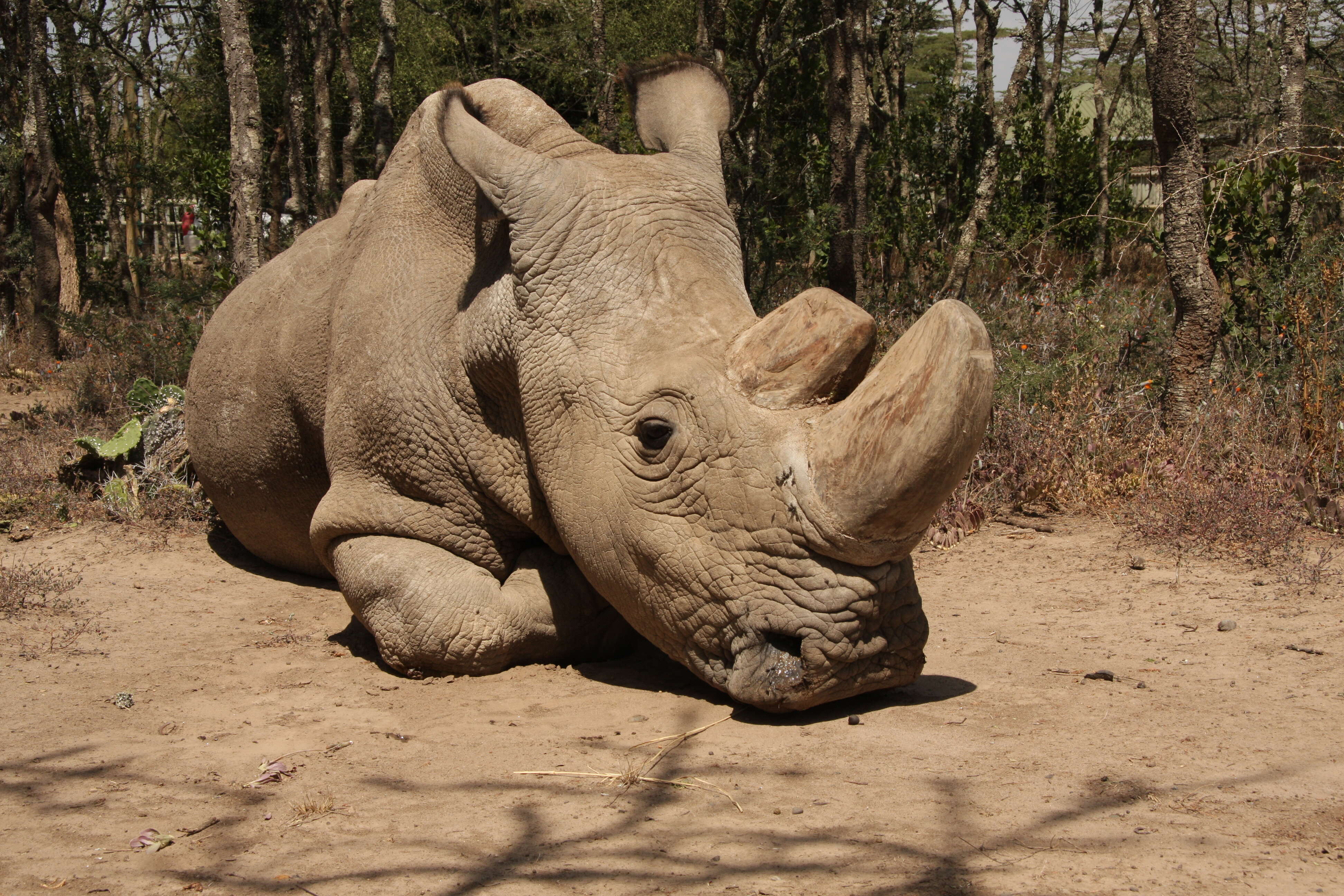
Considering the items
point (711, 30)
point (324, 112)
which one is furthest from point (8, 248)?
point (711, 30)

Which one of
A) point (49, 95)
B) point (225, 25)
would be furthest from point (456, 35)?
point (225, 25)

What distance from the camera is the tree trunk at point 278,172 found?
21.0m

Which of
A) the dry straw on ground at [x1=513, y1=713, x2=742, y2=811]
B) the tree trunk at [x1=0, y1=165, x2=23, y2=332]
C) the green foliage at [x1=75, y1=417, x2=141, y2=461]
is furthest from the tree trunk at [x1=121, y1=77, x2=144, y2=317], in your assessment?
the dry straw on ground at [x1=513, y1=713, x2=742, y2=811]

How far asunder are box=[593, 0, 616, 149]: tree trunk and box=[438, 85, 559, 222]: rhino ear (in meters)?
8.39

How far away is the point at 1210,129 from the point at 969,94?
16.0 m

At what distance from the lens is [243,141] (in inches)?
309

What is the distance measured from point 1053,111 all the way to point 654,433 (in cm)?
1774

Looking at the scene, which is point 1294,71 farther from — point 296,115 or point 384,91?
point 296,115

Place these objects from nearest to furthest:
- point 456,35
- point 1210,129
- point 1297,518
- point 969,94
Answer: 1. point 1297,518
2. point 969,94
3. point 456,35
4. point 1210,129

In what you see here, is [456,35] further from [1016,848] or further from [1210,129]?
[1016,848]

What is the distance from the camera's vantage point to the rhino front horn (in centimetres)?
305

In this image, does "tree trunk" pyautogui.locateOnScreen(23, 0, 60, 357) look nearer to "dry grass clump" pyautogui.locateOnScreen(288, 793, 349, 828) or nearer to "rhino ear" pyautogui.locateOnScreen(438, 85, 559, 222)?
"rhino ear" pyautogui.locateOnScreen(438, 85, 559, 222)

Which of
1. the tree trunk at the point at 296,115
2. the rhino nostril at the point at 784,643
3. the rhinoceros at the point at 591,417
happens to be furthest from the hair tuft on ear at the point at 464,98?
the tree trunk at the point at 296,115

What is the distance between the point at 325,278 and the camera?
18.0 feet
